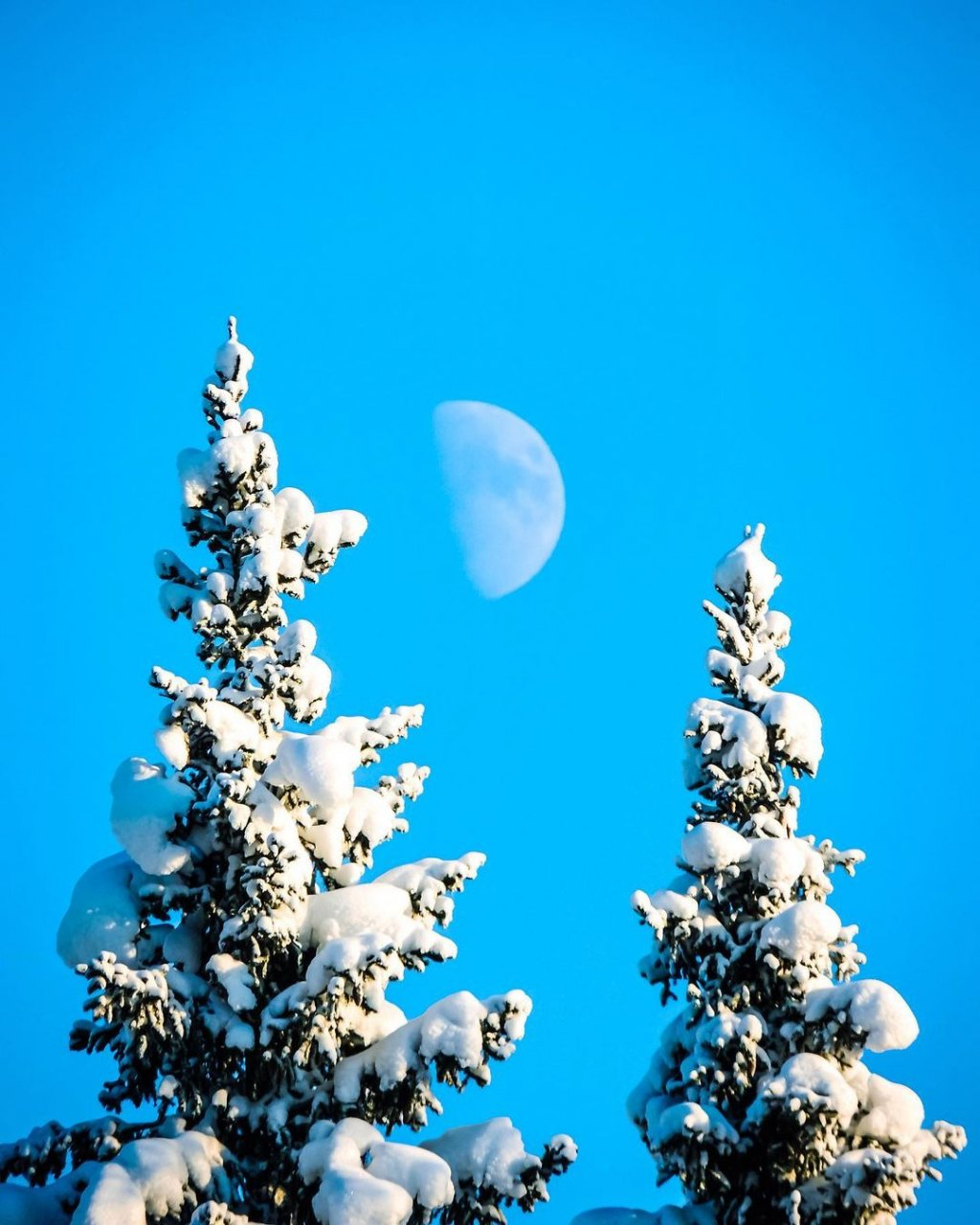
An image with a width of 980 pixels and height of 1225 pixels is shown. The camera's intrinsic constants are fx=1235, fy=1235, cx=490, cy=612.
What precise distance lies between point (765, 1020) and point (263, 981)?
664cm

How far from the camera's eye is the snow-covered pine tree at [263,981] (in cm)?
1220

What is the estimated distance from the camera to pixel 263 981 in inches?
545

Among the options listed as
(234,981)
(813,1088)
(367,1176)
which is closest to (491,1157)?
(367,1176)

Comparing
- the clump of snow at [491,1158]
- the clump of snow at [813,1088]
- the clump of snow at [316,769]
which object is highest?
the clump of snow at [316,769]

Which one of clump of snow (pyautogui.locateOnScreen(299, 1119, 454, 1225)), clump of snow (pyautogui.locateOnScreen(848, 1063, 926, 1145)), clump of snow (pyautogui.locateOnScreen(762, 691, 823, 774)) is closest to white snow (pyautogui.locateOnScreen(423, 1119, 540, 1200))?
clump of snow (pyautogui.locateOnScreen(299, 1119, 454, 1225))

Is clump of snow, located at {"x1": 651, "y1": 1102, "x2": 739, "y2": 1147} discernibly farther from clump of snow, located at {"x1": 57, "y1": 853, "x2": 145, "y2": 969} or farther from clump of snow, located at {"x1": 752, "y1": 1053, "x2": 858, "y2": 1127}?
clump of snow, located at {"x1": 57, "y1": 853, "x2": 145, "y2": 969}

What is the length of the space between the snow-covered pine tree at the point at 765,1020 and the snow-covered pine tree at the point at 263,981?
329cm

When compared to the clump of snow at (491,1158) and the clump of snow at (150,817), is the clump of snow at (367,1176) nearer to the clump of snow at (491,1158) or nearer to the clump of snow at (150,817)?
the clump of snow at (491,1158)

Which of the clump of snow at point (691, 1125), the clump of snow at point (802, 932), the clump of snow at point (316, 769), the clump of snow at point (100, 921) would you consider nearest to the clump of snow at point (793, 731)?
the clump of snow at point (802, 932)

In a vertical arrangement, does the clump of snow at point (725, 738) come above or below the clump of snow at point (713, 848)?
above

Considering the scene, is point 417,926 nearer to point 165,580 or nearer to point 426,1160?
point 426,1160

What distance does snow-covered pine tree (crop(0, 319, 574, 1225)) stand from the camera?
40.0ft

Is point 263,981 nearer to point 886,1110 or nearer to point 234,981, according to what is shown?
point 234,981

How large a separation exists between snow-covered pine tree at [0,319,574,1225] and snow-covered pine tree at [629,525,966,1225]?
3286mm
